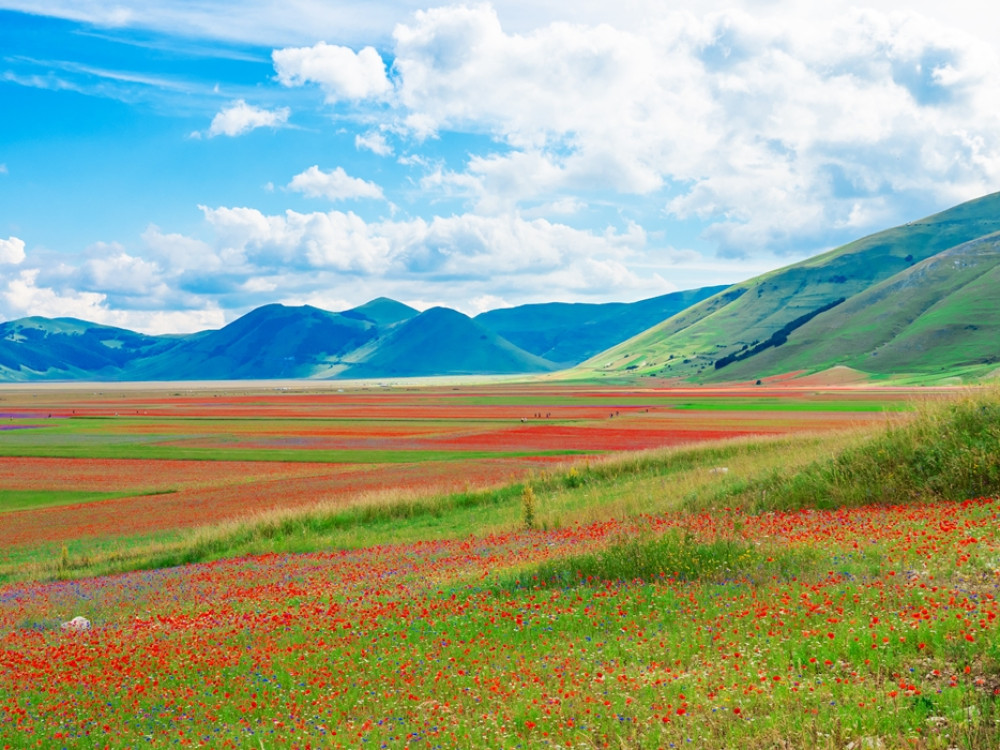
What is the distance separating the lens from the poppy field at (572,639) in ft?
25.1

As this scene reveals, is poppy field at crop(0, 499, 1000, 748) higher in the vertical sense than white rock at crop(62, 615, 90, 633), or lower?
higher

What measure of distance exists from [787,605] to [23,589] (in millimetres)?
21348

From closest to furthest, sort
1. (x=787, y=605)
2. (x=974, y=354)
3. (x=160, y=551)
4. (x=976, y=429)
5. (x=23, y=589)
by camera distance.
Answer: (x=787, y=605) → (x=976, y=429) → (x=23, y=589) → (x=160, y=551) → (x=974, y=354)

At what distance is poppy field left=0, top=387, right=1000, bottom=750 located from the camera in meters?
7.65

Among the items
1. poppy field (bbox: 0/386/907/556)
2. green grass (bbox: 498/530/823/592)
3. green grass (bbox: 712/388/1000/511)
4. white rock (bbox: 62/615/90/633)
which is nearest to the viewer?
green grass (bbox: 498/530/823/592)

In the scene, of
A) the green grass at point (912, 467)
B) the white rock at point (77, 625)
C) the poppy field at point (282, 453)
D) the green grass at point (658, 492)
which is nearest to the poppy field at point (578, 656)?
the white rock at point (77, 625)

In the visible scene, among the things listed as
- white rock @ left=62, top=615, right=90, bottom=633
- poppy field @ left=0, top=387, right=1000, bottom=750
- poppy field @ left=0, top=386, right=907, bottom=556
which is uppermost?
poppy field @ left=0, top=387, right=1000, bottom=750

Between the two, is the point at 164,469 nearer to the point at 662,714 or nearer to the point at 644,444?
the point at 644,444

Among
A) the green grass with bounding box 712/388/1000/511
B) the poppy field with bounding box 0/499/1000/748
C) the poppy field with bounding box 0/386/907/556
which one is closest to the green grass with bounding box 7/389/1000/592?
the green grass with bounding box 712/388/1000/511

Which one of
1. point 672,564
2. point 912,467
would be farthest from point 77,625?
point 912,467

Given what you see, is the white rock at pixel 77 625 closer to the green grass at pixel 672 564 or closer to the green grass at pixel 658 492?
the green grass at pixel 672 564

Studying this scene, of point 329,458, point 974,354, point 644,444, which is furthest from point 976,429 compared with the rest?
point 974,354

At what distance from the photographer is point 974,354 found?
197500 millimetres

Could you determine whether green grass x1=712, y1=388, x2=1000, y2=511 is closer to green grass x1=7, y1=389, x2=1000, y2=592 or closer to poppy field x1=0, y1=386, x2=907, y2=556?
green grass x1=7, y1=389, x2=1000, y2=592
